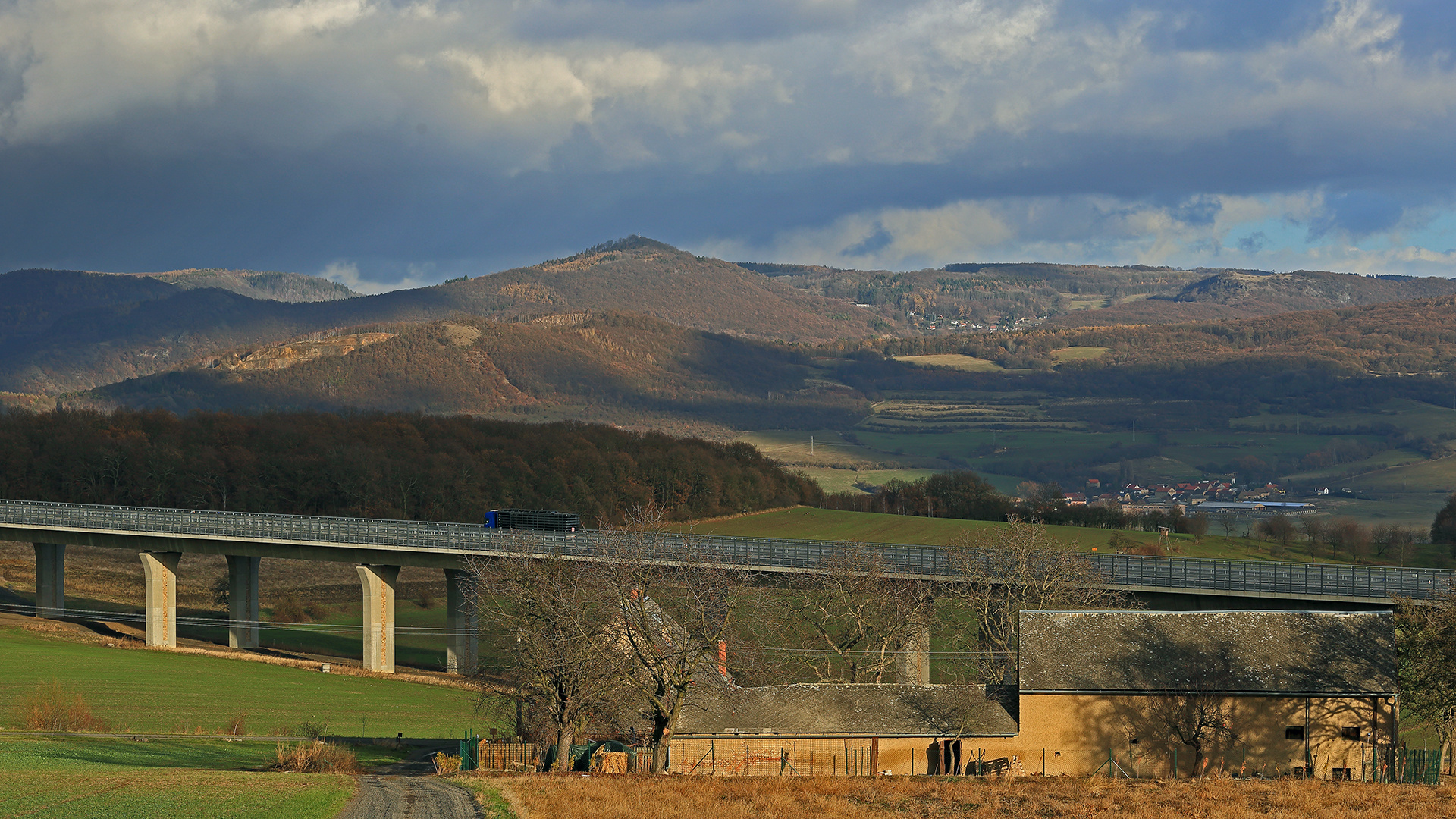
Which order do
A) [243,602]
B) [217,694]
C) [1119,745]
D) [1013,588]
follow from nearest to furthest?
[1119,745]
[217,694]
[1013,588]
[243,602]

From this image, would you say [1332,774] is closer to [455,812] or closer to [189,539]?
[455,812]

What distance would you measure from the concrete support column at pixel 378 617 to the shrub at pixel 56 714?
93.5ft

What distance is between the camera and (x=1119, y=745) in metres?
50.1

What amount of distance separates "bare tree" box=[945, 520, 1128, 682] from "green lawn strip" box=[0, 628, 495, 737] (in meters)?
26.3

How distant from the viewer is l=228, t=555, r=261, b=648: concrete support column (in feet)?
325

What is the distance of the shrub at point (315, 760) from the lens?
151 feet

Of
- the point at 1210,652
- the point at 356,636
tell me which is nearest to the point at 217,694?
the point at 356,636

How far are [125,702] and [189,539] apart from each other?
38.4m

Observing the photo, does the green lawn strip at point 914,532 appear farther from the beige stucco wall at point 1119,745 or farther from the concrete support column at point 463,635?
the beige stucco wall at point 1119,745

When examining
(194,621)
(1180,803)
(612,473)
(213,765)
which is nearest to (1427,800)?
(1180,803)

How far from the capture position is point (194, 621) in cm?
10894

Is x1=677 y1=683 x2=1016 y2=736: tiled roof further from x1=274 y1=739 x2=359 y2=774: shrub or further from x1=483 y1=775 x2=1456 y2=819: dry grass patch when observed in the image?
x1=274 y1=739 x2=359 y2=774: shrub

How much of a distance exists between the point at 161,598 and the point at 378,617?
18.6m

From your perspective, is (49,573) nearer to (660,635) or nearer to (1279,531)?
(660,635)
